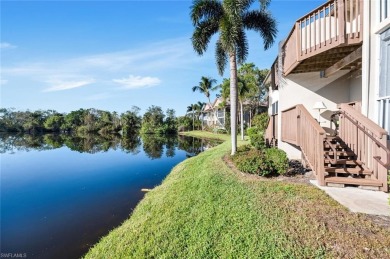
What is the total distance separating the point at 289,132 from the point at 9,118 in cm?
10680

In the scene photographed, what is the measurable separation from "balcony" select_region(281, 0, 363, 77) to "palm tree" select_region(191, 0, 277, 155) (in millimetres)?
3295

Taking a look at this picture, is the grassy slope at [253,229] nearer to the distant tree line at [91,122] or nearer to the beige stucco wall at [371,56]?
the beige stucco wall at [371,56]

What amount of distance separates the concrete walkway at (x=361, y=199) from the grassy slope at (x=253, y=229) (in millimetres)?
264

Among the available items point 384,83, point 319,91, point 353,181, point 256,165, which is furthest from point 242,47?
point 353,181

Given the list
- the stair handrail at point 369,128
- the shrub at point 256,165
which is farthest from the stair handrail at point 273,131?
the stair handrail at point 369,128

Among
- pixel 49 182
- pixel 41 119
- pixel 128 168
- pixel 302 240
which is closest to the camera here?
pixel 302 240

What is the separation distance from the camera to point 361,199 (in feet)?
16.7

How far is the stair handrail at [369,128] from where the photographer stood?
→ 4841mm

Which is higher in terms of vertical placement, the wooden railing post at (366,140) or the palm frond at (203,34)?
the palm frond at (203,34)

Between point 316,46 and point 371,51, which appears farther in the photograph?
point 316,46

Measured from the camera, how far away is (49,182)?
14.8m

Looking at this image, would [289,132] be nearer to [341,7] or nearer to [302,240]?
[341,7]

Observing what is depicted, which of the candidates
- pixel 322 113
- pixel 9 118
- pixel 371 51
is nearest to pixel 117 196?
pixel 322 113

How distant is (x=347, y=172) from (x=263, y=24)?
29.4ft
